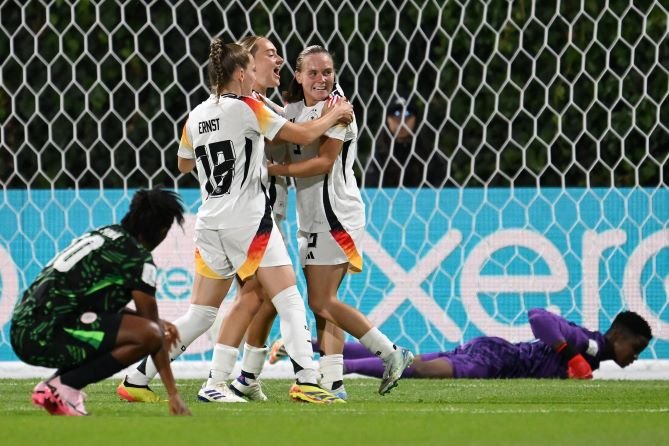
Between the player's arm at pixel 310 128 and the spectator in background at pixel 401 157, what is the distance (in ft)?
8.63

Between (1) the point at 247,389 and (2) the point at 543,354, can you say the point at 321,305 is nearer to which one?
(1) the point at 247,389

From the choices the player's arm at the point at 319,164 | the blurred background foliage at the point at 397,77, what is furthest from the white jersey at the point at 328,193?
the blurred background foliage at the point at 397,77

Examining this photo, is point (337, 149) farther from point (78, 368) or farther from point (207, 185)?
point (78, 368)

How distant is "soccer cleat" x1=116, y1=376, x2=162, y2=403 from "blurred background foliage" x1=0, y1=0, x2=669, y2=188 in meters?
3.03

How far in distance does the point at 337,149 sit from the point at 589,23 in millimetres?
3577

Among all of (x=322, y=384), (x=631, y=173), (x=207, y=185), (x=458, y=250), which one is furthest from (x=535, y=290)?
(x=207, y=185)

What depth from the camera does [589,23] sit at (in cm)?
898

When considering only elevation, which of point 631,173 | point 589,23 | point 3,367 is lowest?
point 3,367

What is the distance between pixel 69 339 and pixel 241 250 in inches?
38.9

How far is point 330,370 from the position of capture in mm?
6082

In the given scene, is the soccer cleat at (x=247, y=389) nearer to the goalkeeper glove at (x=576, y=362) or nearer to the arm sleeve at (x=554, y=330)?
the arm sleeve at (x=554, y=330)

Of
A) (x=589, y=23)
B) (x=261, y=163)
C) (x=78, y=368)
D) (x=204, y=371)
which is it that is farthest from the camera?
(x=589, y=23)

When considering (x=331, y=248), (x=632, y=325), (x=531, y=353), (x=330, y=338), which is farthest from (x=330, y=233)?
(x=632, y=325)

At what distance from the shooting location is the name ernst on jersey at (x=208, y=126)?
5.67 m
